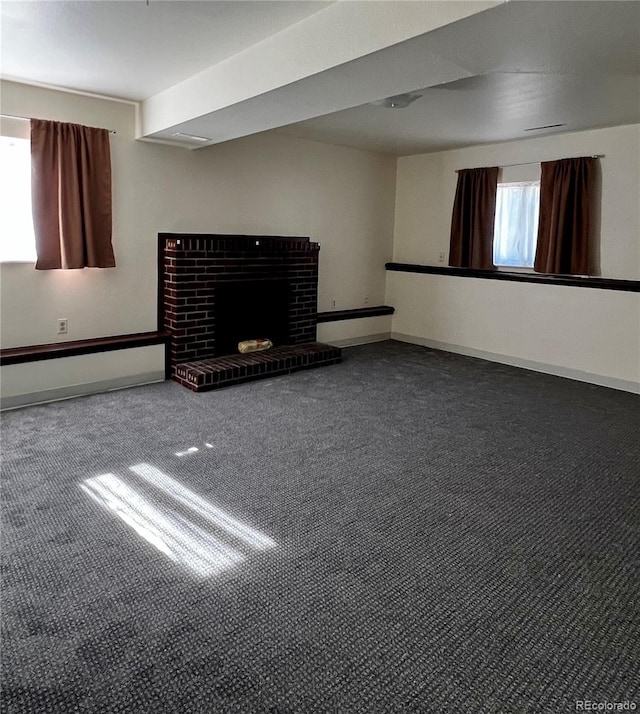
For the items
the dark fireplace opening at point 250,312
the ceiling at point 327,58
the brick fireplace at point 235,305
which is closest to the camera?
the ceiling at point 327,58

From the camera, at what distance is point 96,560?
227cm

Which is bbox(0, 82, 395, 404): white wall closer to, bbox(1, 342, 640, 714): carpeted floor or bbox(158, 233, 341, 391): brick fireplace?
bbox(158, 233, 341, 391): brick fireplace

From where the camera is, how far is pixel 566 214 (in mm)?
5211

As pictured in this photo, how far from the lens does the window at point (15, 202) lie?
4.08m

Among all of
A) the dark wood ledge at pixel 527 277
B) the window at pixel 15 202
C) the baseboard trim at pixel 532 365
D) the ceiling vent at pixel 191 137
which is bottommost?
the baseboard trim at pixel 532 365

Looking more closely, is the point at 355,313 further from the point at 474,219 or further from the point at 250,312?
the point at 474,219

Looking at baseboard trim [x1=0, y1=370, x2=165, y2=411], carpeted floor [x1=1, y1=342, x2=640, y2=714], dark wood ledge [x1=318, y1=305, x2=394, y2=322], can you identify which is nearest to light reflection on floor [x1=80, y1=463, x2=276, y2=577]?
carpeted floor [x1=1, y1=342, x2=640, y2=714]

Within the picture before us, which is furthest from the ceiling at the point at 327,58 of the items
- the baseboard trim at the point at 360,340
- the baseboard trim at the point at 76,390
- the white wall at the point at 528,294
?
the baseboard trim at the point at 360,340

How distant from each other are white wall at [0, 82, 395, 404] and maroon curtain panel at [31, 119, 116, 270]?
12cm

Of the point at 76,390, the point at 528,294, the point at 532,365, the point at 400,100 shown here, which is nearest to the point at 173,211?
the point at 76,390

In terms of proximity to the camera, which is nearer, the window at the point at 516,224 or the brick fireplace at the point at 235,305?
the brick fireplace at the point at 235,305

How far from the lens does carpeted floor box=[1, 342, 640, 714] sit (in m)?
1.68

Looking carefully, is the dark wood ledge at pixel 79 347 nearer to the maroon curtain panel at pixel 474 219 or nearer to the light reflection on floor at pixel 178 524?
the light reflection on floor at pixel 178 524

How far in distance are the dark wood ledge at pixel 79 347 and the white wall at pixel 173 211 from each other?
0.07m
